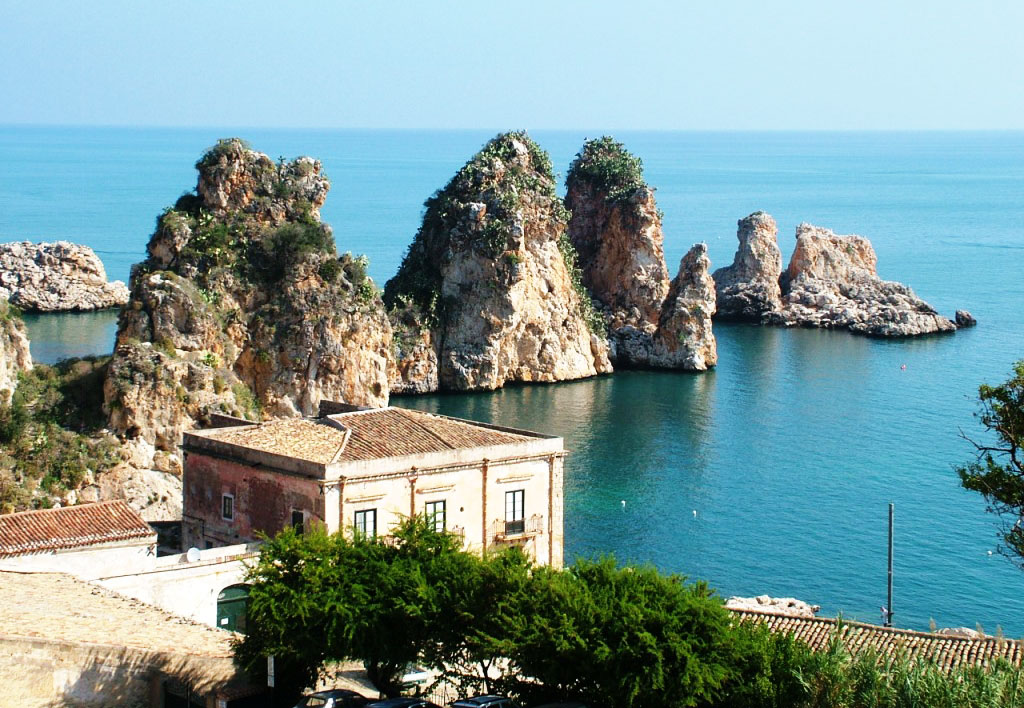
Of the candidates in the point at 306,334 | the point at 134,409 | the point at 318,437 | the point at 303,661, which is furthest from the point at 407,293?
the point at 303,661

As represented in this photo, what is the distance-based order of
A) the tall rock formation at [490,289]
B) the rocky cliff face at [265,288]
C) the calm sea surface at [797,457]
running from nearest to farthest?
the calm sea surface at [797,457]
the rocky cliff face at [265,288]
the tall rock formation at [490,289]

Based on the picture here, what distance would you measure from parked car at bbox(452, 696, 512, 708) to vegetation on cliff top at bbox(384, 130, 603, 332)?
55.8 m

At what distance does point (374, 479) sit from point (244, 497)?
3401 mm

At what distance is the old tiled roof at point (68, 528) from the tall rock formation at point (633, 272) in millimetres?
55954

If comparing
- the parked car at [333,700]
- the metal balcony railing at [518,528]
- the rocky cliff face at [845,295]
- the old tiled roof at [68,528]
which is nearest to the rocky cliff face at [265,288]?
the metal balcony railing at [518,528]

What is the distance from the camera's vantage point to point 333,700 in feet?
87.8

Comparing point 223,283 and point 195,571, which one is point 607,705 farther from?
point 223,283

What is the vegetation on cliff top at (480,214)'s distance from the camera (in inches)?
3246

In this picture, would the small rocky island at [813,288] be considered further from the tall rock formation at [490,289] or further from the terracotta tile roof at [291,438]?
the terracotta tile roof at [291,438]

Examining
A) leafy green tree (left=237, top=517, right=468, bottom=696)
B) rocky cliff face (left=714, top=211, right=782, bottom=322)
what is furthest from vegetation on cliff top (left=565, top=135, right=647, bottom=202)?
leafy green tree (left=237, top=517, right=468, bottom=696)

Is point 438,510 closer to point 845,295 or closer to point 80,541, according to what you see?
point 80,541

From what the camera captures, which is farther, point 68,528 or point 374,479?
point 374,479

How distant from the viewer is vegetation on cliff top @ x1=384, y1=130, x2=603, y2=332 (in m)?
82.4

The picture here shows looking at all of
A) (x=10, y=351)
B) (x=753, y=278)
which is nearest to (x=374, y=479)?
(x=10, y=351)
